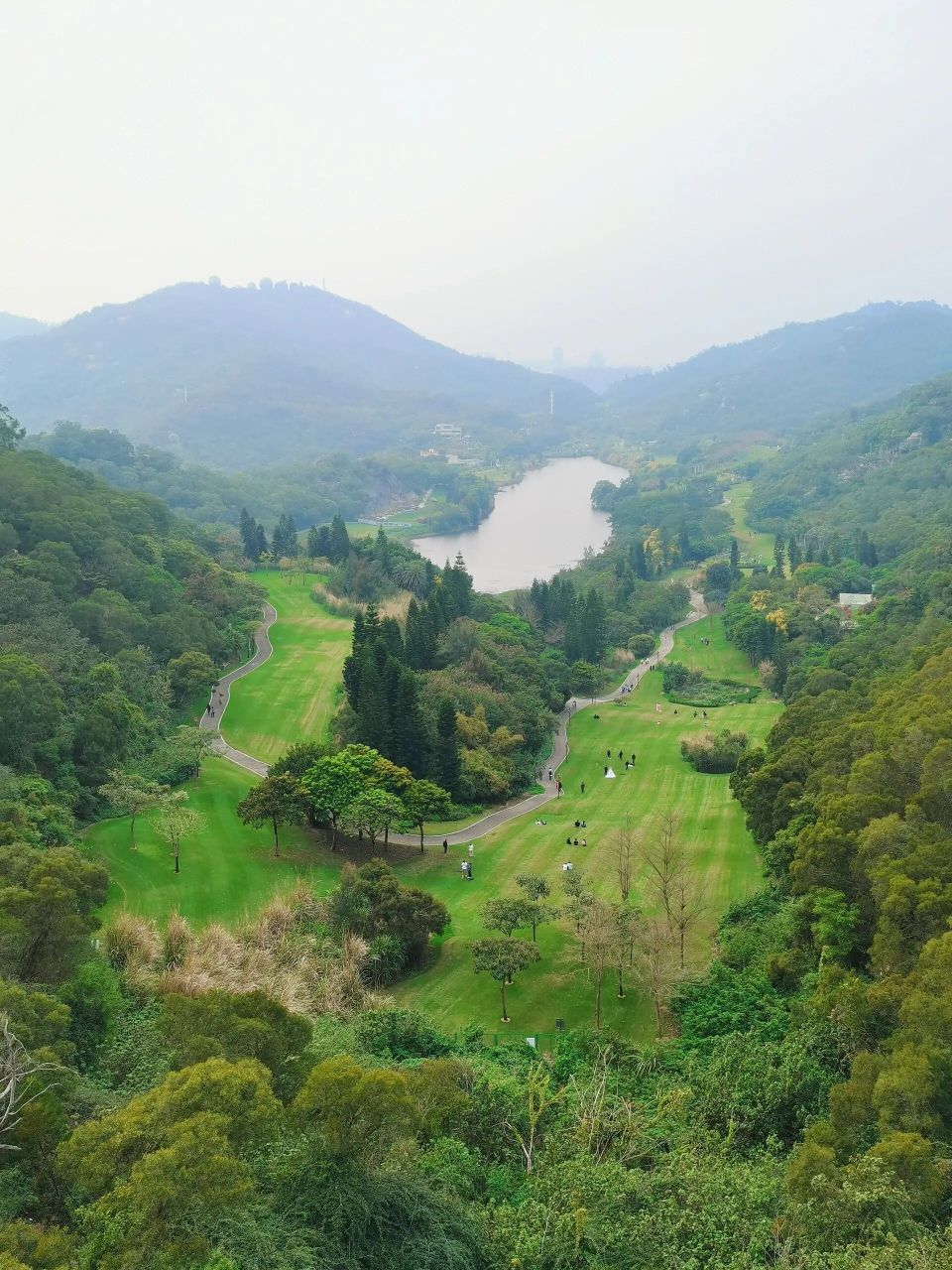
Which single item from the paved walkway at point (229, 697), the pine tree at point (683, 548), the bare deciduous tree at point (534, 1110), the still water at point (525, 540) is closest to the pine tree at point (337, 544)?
the paved walkway at point (229, 697)

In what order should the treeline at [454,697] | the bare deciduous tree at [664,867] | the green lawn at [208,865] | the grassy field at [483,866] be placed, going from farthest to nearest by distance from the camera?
the treeline at [454,697] < the green lawn at [208,865] < the bare deciduous tree at [664,867] < the grassy field at [483,866]

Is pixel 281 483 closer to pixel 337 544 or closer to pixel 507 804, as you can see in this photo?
pixel 337 544

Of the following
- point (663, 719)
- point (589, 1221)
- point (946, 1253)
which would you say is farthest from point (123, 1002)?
point (663, 719)

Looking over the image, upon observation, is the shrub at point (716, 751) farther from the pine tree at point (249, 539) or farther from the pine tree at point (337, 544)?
the pine tree at point (249, 539)

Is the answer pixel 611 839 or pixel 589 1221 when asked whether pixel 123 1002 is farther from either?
pixel 611 839

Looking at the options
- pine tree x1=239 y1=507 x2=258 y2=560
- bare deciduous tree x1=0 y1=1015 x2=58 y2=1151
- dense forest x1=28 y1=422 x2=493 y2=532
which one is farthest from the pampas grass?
dense forest x1=28 y1=422 x2=493 y2=532
